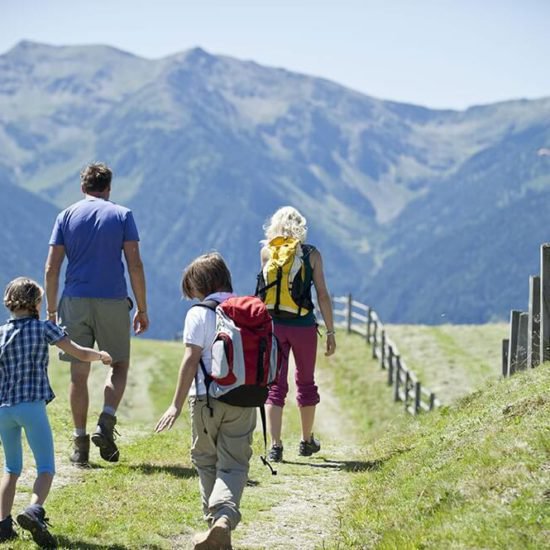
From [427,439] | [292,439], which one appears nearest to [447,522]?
[427,439]

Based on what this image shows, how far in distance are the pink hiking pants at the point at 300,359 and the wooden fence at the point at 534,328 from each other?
3.29m

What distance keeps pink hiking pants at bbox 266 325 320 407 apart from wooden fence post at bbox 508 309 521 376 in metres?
4.35

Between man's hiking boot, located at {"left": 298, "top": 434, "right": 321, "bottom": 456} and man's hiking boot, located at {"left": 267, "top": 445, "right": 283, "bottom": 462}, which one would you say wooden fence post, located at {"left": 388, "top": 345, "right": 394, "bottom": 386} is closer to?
man's hiking boot, located at {"left": 298, "top": 434, "right": 321, "bottom": 456}

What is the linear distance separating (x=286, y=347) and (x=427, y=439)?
1.76 m

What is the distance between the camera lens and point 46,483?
745cm

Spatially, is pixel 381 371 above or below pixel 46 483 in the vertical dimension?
below

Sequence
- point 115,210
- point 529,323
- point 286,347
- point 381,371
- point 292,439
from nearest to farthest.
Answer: point 115,210
point 286,347
point 529,323
point 292,439
point 381,371

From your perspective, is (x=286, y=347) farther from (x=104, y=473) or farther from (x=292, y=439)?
(x=292, y=439)

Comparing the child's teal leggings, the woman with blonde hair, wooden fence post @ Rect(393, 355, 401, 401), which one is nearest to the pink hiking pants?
the woman with blonde hair

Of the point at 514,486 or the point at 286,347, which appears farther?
the point at 286,347

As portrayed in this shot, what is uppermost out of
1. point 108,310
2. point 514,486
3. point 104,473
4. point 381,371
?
point 108,310

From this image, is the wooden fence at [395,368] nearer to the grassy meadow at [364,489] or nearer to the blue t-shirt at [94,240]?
the grassy meadow at [364,489]

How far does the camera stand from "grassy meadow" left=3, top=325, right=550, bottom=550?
21.9ft

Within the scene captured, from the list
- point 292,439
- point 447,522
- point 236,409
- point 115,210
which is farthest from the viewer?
point 292,439
